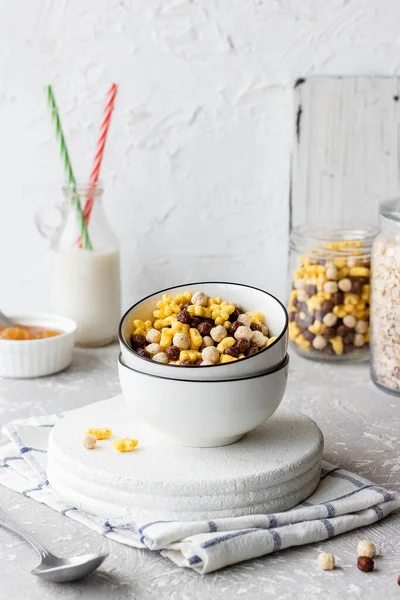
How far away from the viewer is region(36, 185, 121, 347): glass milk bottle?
1.58 metres

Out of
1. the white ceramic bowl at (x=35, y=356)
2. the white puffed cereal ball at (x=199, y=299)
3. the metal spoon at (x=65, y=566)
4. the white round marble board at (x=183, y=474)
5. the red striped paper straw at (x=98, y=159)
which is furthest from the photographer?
the red striped paper straw at (x=98, y=159)

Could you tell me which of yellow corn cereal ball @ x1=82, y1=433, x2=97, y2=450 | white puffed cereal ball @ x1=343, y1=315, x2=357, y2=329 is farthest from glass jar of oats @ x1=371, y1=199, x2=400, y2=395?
yellow corn cereal ball @ x1=82, y1=433, x2=97, y2=450

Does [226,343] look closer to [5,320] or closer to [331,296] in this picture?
[331,296]

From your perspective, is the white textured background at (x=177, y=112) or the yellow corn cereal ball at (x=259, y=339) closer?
the yellow corn cereal ball at (x=259, y=339)

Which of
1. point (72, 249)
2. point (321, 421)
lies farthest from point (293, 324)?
point (72, 249)

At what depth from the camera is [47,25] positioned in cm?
162

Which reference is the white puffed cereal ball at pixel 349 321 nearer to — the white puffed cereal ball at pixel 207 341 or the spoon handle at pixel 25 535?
the white puffed cereal ball at pixel 207 341

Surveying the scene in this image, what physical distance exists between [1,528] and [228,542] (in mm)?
251

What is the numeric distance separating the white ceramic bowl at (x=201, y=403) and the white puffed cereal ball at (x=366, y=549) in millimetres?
172

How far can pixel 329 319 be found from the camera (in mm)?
1490

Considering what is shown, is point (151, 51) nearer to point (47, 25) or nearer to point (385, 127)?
point (47, 25)

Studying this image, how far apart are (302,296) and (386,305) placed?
7.6 inches

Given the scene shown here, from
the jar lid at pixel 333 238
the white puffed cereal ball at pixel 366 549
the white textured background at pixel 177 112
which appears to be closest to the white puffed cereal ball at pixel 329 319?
the jar lid at pixel 333 238

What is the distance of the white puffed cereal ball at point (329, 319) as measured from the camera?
1.49 m
